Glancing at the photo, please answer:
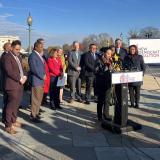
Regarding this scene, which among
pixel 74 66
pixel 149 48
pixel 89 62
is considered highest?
pixel 149 48

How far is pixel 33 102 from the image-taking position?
873 cm

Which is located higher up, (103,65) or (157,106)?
(103,65)

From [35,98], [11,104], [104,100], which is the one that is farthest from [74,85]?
[11,104]

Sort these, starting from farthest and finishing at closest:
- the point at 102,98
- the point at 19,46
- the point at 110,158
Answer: the point at 102,98 < the point at 19,46 < the point at 110,158

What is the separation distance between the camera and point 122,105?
25.7 feet

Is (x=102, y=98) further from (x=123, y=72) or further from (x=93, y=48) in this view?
(x=93, y=48)

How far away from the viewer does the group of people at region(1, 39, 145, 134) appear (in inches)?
310

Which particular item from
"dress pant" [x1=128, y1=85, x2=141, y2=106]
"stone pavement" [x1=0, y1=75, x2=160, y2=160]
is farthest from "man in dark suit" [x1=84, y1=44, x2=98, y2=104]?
"stone pavement" [x1=0, y1=75, x2=160, y2=160]

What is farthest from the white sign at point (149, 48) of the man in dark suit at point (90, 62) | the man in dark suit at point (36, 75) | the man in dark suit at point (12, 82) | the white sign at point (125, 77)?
the man in dark suit at point (12, 82)

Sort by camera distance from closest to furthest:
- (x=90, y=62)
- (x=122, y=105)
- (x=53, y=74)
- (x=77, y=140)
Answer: (x=77, y=140), (x=122, y=105), (x=53, y=74), (x=90, y=62)

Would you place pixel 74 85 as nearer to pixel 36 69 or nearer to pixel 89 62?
pixel 89 62

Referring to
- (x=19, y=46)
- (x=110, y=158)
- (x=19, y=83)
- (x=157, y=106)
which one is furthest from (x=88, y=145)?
(x=157, y=106)

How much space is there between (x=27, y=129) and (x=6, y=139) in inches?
34.0

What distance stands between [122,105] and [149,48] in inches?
334
